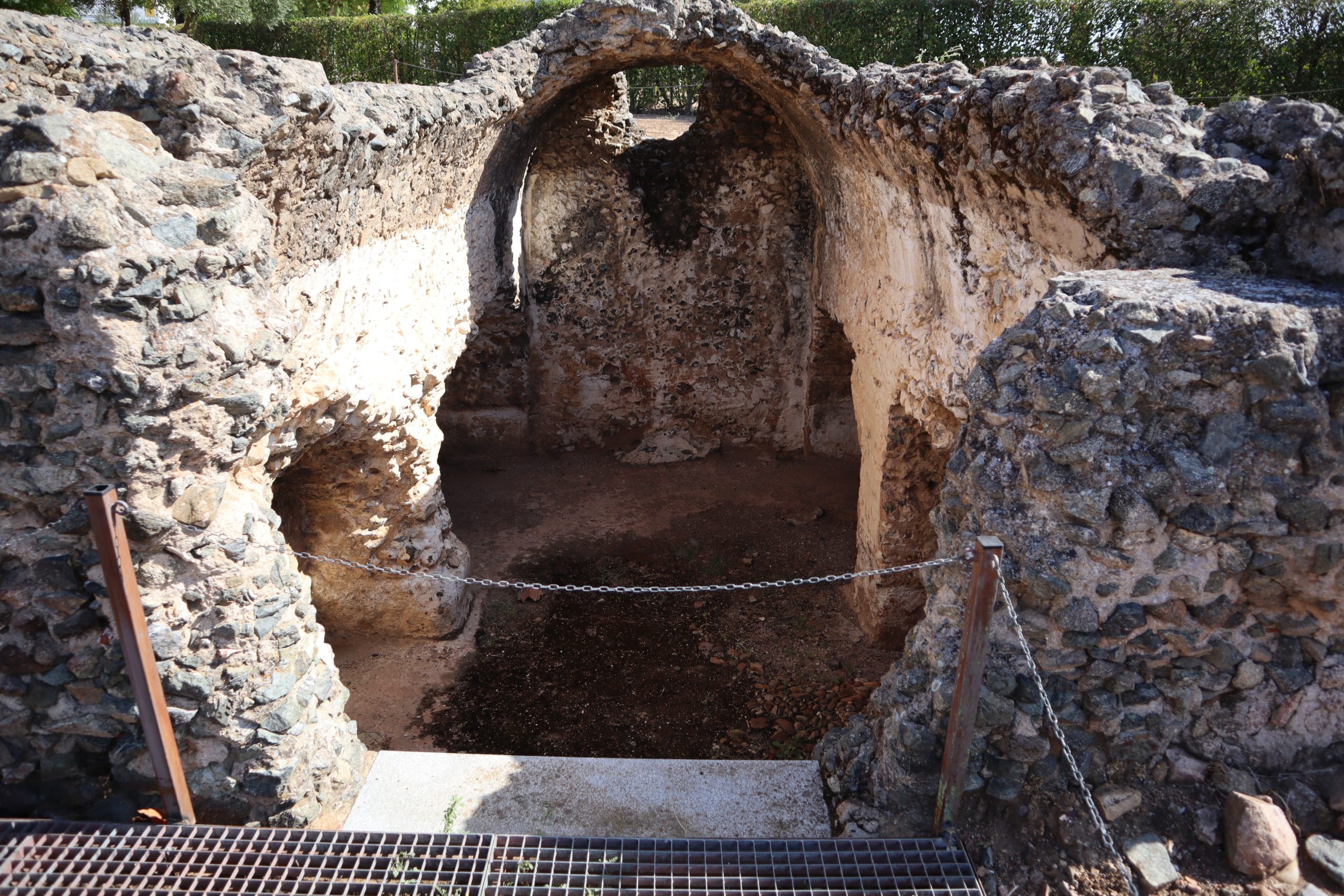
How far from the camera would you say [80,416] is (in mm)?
2965

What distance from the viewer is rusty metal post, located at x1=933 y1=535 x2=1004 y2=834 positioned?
2756 millimetres

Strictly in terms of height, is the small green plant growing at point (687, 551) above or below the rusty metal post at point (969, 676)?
below

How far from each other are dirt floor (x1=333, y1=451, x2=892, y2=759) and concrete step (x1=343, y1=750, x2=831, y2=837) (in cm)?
139

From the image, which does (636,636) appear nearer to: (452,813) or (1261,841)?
(452,813)

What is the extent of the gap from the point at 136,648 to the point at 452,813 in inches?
52.3

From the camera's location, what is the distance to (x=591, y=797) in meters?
3.62

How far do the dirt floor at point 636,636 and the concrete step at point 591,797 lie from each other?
139 cm

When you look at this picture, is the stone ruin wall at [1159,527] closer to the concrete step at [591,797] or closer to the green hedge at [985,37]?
the concrete step at [591,797]

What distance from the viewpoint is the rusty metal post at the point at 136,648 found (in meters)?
2.83

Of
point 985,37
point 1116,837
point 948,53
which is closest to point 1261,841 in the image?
point 1116,837

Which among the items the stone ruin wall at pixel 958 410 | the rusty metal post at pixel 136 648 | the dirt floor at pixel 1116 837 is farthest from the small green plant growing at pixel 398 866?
the dirt floor at pixel 1116 837

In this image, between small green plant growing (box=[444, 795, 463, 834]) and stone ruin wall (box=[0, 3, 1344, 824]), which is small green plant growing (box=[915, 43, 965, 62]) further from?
small green plant growing (box=[444, 795, 463, 834])

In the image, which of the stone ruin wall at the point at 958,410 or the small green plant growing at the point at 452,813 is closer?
the stone ruin wall at the point at 958,410

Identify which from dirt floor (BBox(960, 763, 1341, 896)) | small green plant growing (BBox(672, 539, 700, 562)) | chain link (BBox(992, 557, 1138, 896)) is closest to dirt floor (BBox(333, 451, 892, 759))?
small green plant growing (BBox(672, 539, 700, 562))
